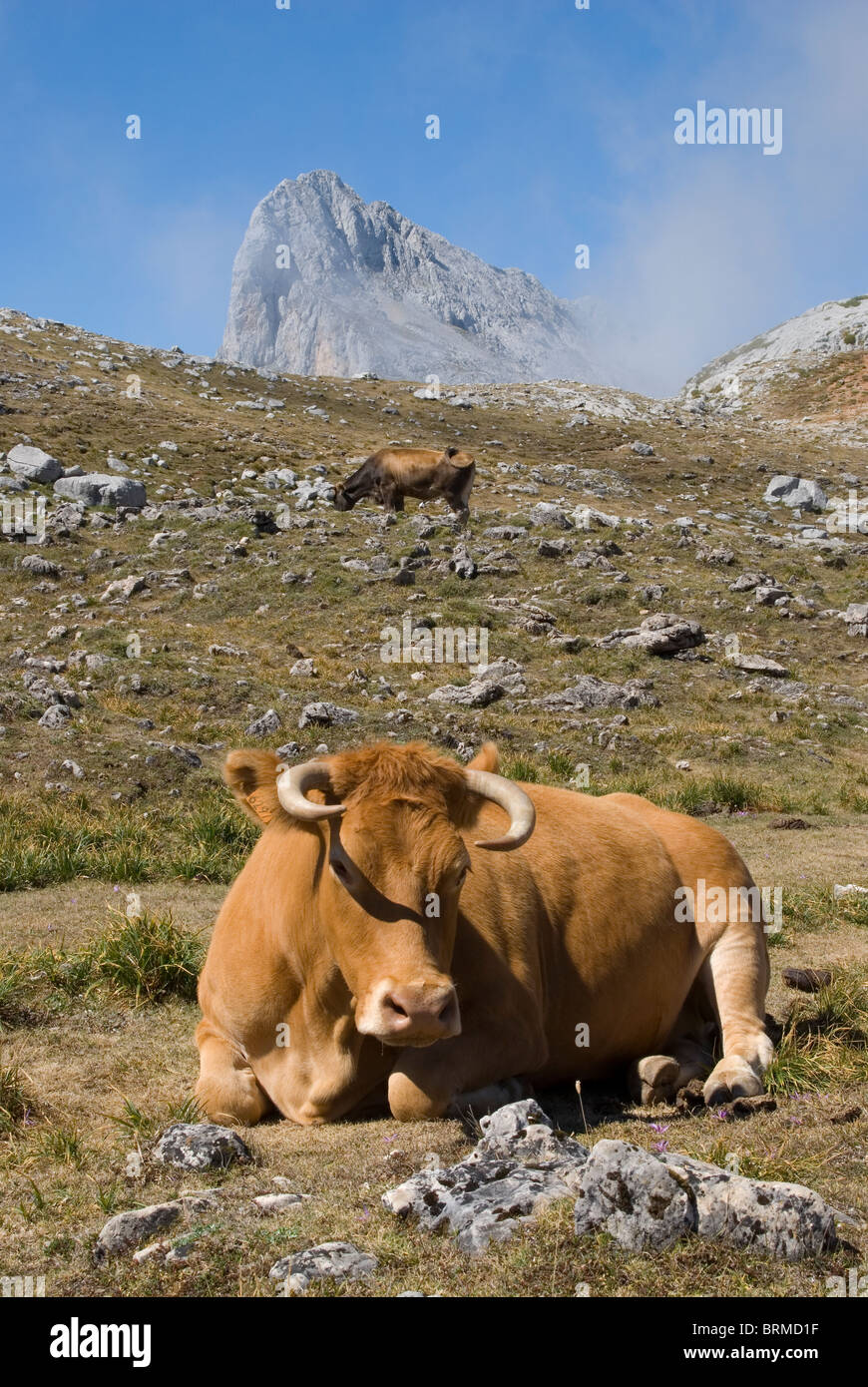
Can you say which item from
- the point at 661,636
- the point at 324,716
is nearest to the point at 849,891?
the point at 324,716

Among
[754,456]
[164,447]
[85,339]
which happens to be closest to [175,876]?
[164,447]

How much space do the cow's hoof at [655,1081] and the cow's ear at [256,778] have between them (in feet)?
8.19

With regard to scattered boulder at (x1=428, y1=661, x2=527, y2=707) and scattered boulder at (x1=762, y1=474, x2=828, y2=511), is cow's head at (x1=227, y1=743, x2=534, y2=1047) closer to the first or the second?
scattered boulder at (x1=428, y1=661, x2=527, y2=707)

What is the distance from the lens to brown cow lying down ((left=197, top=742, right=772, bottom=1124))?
15.3 ft

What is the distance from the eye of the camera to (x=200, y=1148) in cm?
463

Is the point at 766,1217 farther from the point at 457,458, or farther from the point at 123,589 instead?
the point at 457,458

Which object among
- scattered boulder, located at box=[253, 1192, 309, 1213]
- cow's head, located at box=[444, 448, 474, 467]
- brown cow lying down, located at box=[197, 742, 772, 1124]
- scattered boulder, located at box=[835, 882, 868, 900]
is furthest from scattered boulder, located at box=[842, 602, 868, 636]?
scattered boulder, located at box=[253, 1192, 309, 1213]

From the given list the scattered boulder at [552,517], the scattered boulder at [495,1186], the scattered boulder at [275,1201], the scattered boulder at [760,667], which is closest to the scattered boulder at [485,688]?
the scattered boulder at [760,667]

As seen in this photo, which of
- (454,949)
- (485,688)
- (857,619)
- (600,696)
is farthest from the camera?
(857,619)

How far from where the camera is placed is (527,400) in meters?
67.5

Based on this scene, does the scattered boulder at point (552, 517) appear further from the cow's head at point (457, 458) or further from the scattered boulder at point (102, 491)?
the scattered boulder at point (102, 491)

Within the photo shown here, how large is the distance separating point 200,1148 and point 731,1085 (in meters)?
2.79

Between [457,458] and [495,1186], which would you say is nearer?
[495,1186]

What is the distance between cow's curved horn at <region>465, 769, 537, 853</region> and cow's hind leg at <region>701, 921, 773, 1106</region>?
2.02 m
